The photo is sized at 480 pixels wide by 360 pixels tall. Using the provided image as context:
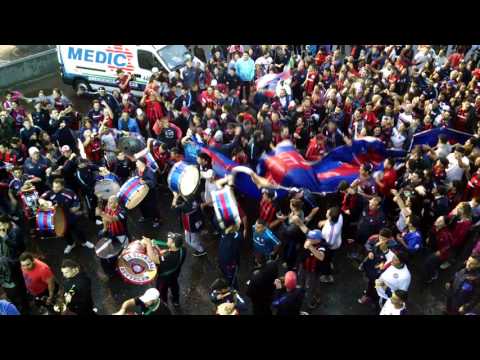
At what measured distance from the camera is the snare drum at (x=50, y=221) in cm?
767

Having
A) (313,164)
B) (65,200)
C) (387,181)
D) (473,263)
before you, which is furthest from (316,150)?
(65,200)

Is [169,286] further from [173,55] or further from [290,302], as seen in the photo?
[173,55]

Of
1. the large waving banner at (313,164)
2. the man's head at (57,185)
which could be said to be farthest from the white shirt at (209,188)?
the man's head at (57,185)

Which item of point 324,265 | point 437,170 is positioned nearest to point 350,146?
point 437,170

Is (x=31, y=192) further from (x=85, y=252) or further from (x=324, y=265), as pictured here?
(x=324, y=265)

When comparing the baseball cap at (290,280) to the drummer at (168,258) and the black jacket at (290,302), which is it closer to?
the black jacket at (290,302)

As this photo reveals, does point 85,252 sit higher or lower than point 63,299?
lower

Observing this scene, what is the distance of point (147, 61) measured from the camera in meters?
13.2

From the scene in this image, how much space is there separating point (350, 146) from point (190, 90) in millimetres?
4873

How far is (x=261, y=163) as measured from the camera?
891 centimetres

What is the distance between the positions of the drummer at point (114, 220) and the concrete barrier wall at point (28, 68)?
439 inches

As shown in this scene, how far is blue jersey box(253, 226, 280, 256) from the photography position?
23.0 ft
